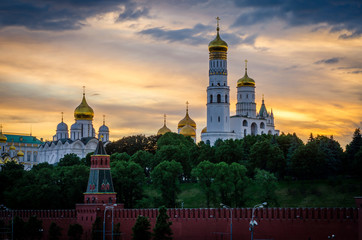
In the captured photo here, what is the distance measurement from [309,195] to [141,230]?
30.4 metres

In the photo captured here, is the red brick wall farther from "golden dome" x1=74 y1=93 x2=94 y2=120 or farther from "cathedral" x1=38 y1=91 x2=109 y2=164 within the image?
"golden dome" x1=74 y1=93 x2=94 y2=120

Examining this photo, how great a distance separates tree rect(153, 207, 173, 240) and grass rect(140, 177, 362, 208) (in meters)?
18.4

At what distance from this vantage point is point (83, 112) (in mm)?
154250

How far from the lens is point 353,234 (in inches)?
2405

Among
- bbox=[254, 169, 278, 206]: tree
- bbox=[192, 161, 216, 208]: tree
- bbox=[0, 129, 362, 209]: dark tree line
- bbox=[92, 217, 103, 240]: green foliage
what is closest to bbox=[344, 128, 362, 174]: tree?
bbox=[0, 129, 362, 209]: dark tree line

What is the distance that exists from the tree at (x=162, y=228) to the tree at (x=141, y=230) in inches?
29.3

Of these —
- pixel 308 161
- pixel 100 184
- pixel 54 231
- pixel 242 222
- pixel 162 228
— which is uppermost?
pixel 308 161

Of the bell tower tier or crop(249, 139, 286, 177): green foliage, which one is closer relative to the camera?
crop(249, 139, 286, 177): green foliage

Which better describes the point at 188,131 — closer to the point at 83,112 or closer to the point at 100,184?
the point at 83,112

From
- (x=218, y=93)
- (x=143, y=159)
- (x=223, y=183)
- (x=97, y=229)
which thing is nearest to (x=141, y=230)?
(x=97, y=229)

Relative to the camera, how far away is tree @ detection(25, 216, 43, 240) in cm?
7519

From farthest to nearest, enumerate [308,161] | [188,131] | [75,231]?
[188,131]
[308,161]
[75,231]

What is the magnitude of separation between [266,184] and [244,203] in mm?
3571

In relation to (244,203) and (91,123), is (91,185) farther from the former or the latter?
(91,123)
